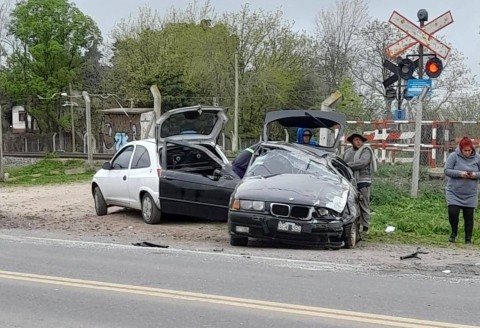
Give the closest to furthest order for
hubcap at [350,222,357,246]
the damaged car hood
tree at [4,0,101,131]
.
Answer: the damaged car hood → hubcap at [350,222,357,246] → tree at [4,0,101,131]

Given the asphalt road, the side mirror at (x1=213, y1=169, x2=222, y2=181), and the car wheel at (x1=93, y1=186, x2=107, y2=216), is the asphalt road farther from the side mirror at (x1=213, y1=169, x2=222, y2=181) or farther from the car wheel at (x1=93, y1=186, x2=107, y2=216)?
the car wheel at (x1=93, y1=186, x2=107, y2=216)

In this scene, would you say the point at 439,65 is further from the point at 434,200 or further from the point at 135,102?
the point at 135,102

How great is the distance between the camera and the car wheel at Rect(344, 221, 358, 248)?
10.2 m

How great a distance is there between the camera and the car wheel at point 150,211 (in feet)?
43.5

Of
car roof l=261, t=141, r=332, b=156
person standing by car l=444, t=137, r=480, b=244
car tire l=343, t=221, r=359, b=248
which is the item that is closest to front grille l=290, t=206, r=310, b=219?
car tire l=343, t=221, r=359, b=248

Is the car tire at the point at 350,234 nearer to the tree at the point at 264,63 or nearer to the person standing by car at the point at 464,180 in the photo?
the person standing by car at the point at 464,180

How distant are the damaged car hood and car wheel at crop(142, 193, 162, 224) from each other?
119 inches

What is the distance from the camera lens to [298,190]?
10.2 meters

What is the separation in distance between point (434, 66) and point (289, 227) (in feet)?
29.5

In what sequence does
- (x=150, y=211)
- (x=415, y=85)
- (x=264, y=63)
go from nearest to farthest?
(x=150, y=211), (x=415, y=85), (x=264, y=63)

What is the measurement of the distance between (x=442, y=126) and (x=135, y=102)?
38694 mm

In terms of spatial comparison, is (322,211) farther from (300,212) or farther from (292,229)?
(292,229)

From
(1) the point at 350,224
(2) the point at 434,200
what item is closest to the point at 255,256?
(1) the point at 350,224

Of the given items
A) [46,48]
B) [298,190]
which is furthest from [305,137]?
[46,48]
